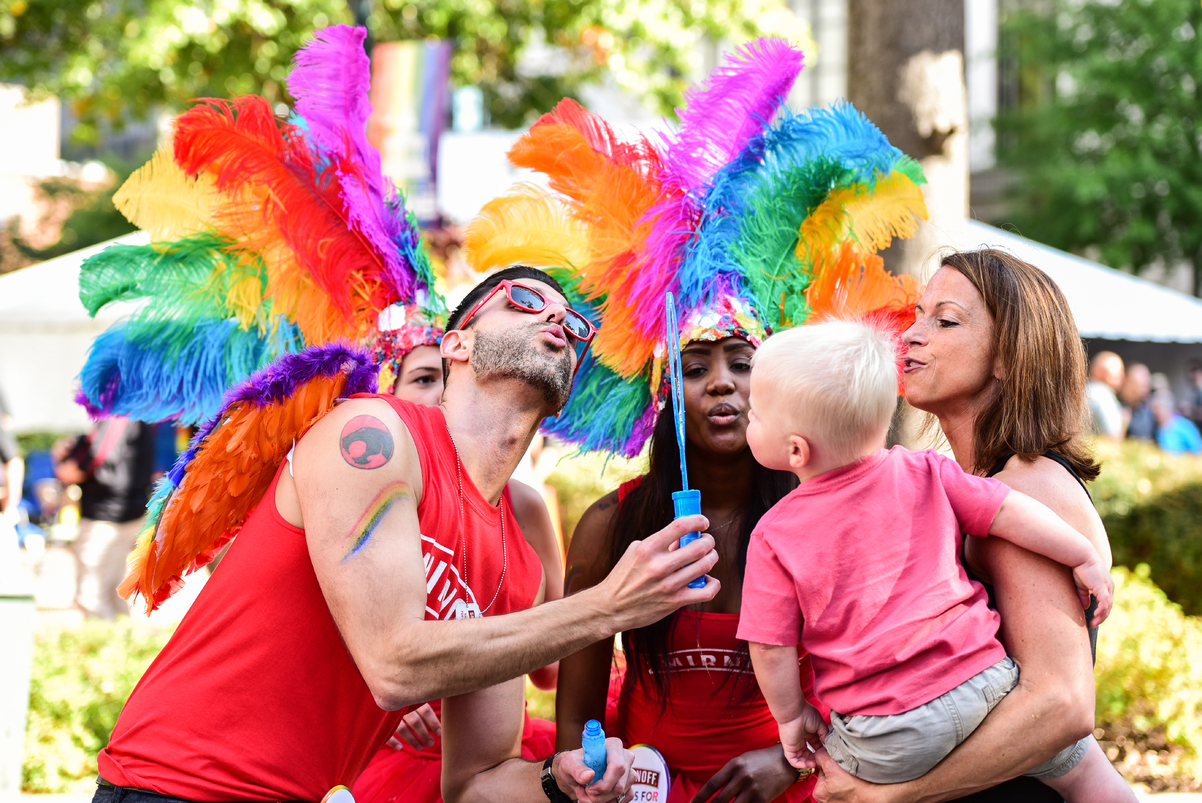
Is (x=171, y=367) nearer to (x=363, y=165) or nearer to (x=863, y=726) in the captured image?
(x=363, y=165)

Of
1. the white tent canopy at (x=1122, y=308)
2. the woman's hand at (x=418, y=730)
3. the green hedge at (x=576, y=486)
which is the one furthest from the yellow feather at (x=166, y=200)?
the white tent canopy at (x=1122, y=308)

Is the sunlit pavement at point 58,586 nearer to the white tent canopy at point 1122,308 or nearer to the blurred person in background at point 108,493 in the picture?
the blurred person in background at point 108,493

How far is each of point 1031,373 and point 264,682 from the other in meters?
1.85

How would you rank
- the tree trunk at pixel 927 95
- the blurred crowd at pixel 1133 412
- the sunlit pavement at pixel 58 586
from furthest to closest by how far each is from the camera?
1. the blurred crowd at pixel 1133 412
2. the sunlit pavement at pixel 58 586
3. the tree trunk at pixel 927 95

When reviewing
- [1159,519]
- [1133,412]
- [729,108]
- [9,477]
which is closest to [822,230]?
[729,108]

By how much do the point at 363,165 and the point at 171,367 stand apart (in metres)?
0.86

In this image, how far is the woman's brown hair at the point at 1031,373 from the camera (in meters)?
2.28

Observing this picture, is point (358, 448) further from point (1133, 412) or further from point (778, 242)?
point (1133, 412)

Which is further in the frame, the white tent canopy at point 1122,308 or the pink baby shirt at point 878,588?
the white tent canopy at point 1122,308

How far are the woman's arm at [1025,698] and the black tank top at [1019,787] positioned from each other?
8cm

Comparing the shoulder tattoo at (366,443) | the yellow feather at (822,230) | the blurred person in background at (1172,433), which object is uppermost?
the yellow feather at (822,230)

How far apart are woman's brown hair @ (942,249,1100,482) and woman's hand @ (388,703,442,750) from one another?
183cm

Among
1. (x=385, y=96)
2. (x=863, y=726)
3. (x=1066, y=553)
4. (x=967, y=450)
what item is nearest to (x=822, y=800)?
(x=863, y=726)

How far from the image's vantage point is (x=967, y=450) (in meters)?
2.42
